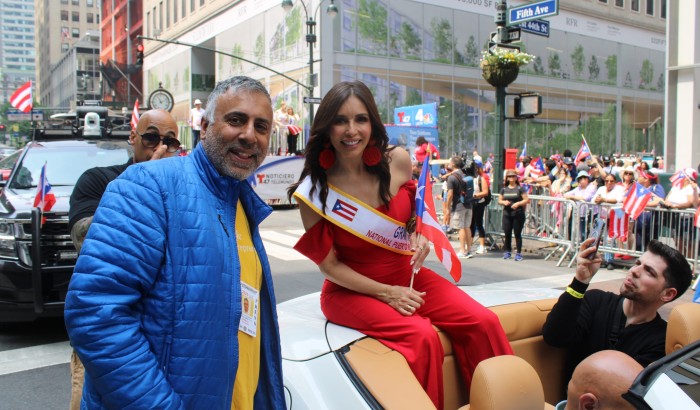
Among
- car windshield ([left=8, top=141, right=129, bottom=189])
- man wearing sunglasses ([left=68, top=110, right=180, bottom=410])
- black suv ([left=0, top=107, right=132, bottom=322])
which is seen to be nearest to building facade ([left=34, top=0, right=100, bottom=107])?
car windshield ([left=8, top=141, right=129, bottom=189])

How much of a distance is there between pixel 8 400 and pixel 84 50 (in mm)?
100462

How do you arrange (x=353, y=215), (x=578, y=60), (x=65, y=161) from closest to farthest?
(x=353, y=215), (x=65, y=161), (x=578, y=60)

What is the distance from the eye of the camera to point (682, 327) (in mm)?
2561

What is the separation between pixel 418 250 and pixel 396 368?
62cm

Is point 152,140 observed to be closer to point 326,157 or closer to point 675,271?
point 326,157

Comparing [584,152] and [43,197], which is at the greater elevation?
[584,152]

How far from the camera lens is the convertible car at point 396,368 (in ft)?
6.52

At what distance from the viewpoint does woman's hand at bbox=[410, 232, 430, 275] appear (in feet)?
8.92

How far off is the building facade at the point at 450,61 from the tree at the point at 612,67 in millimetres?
74

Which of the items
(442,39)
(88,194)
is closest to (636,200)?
(88,194)

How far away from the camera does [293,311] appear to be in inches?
115

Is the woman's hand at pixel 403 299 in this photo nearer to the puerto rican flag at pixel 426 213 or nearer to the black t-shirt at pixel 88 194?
the puerto rican flag at pixel 426 213

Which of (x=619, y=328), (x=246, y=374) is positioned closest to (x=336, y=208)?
(x=246, y=374)

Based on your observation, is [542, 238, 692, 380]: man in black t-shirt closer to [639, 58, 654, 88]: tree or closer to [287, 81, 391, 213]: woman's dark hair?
[287, 81, 391, 213]: woman's dark hair
